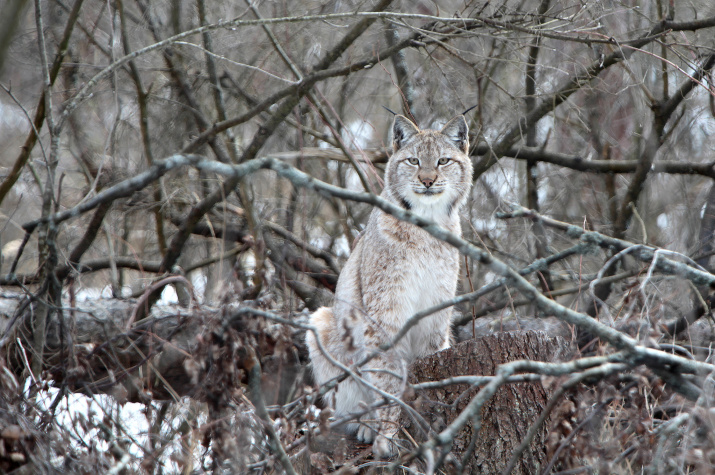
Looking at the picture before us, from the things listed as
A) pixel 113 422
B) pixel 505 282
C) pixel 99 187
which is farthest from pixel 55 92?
pixel 505 282

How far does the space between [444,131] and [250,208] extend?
1730mm

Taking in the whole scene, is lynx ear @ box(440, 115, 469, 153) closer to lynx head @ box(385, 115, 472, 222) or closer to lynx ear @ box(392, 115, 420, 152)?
lynx head @ box(385, 115, 472, 222)

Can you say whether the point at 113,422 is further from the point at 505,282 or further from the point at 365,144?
the point at 365,144

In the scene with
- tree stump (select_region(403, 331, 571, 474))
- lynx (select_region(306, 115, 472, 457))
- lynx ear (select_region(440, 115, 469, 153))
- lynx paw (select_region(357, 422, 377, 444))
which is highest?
lynx ear (select_region(440, 115, 469, 153))

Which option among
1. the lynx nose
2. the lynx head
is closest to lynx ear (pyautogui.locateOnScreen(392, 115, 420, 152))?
the lynx head

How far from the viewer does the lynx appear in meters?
5.14

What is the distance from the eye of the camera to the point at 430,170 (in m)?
5.43

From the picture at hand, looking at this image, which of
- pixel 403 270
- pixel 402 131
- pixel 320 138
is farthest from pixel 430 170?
pixel 320 138

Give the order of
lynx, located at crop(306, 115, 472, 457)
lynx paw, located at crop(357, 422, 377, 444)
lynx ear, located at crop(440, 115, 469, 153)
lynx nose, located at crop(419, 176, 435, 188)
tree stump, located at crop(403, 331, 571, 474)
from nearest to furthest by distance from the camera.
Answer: tree stump, located at crop(403, 331, 571, 474)
lynx paw, located at crop(357, 422, 377, 444)
lynx, located at crop(306, 115, 472, 457)
lynx nose, located at crop(419, 176, 435, 188)
lynx ear, located at crop(440, 115, 469, 153)

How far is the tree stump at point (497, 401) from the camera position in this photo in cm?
404

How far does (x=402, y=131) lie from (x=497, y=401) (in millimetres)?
2505

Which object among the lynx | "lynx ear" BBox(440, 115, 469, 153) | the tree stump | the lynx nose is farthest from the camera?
"lynx ear" BBox(440, 115, 469, 153)

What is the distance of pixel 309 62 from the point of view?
7109mm

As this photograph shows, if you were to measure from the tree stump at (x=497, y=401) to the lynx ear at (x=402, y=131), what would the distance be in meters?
2.03
